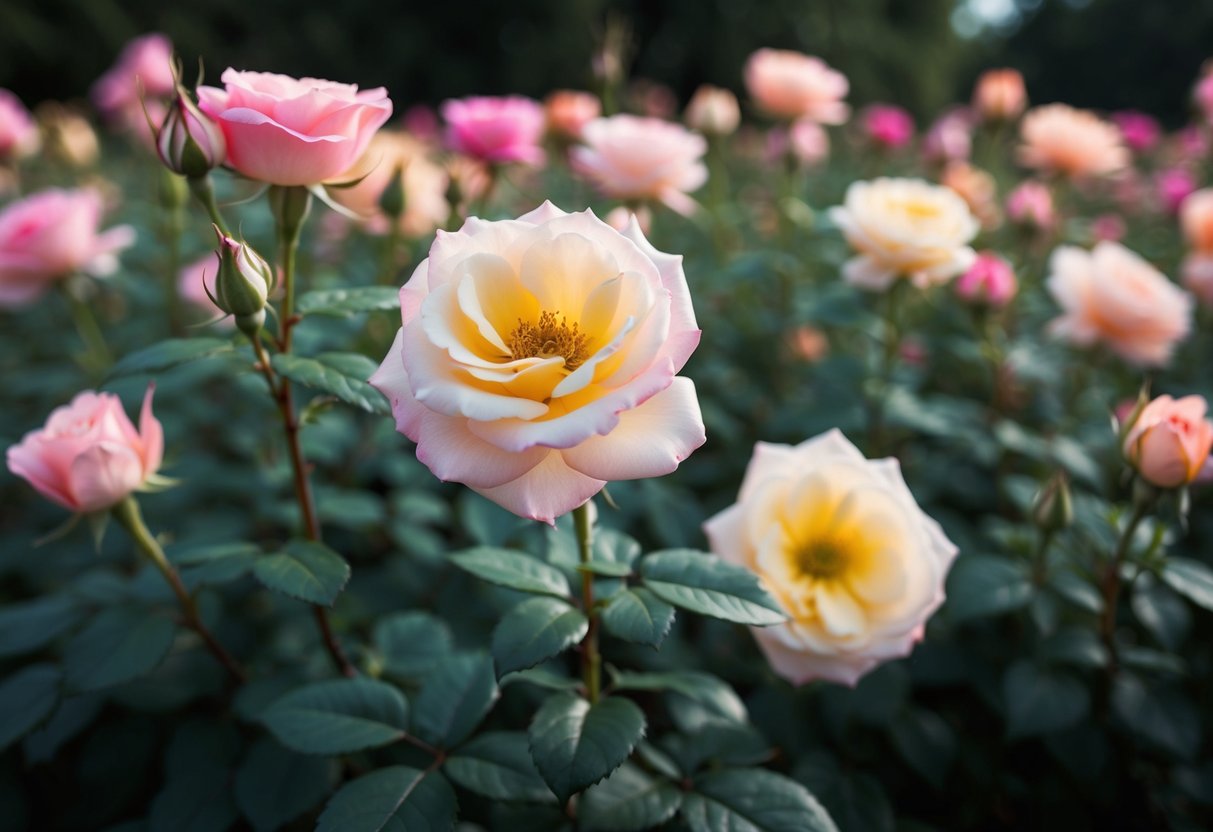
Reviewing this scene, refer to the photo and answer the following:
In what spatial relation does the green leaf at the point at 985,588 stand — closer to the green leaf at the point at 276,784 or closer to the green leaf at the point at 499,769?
the green leaf at the point at 499,769

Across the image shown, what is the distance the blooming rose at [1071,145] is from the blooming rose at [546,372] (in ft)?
5.97

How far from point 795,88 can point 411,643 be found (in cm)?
159

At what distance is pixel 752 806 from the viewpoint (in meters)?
0.84

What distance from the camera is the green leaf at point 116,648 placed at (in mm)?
896

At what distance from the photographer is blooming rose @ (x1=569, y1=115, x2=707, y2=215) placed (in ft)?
4.84

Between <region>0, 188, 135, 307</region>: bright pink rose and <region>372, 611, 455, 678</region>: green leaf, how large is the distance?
98 centimetres

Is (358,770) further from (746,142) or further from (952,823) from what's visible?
(746,142)

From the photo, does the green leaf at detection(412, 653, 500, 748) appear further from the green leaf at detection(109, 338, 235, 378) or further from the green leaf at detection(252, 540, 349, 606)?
the green leaf at detection(109, 338, 235, 378)

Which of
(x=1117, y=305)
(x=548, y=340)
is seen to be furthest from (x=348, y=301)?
(x=1117, y=305)

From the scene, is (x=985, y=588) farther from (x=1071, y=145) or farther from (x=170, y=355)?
(x=1071, y=145)

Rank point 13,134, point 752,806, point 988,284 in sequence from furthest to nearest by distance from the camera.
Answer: point 13,134 → point 988,284 → point 752,806

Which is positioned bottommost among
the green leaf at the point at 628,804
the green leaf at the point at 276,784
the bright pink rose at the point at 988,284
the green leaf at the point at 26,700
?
the green leaf at the point at 276,784

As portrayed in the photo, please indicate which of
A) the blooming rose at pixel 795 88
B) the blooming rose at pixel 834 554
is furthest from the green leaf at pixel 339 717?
the blooming rose at pixel 795 88

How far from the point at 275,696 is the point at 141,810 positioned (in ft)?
1.46
